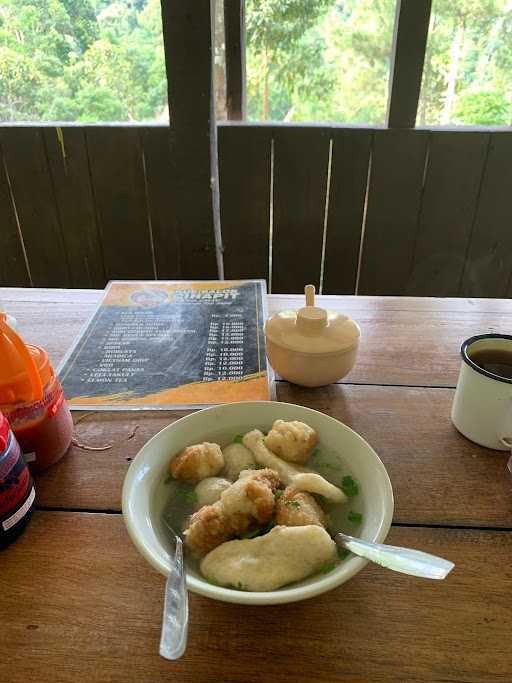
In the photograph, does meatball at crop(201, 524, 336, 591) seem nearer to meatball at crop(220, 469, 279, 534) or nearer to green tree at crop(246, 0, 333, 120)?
meatball at crop(220, 469, 279, 534)

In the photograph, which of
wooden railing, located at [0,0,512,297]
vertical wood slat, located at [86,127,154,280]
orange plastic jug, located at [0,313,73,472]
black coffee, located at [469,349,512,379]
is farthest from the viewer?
vertical wood slat, located at [86,127,154,280]

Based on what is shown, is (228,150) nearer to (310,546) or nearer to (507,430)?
(507,430)

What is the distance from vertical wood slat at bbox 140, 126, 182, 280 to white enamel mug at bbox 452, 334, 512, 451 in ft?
4.91

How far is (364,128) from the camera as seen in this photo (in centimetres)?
190

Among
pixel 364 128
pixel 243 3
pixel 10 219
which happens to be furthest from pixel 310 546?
pixel 10 219

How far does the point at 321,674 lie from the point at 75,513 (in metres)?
0.34

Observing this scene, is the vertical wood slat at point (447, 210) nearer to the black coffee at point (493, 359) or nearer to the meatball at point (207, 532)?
the black coffee at point (493, 359)

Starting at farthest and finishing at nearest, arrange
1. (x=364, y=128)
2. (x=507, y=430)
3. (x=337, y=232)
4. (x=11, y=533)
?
1. (x=337, y=232)
2. (x=364, y=128)
3. (x=507, y=430)
4. (x=11, y=533)

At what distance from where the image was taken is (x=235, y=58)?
6.55 ft

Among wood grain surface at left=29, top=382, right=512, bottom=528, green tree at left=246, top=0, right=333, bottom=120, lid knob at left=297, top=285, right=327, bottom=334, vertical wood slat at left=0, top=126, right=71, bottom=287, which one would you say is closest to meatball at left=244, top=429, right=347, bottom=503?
wood grain surface at left=29, top=382, right=512, bottom=528

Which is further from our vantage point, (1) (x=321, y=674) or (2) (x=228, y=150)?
(2) (x=228, y=150)

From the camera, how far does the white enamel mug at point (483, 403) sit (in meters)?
0.69

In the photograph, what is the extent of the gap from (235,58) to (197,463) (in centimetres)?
188

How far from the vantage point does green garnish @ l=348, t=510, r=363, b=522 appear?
0.55m
